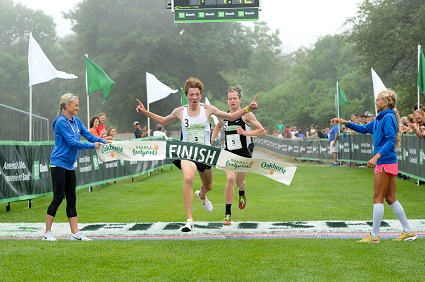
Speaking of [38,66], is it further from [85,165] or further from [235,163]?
[235,163]

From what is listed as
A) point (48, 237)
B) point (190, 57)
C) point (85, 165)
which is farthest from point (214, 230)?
point (190, 57)

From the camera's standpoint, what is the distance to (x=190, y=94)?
10234 mm

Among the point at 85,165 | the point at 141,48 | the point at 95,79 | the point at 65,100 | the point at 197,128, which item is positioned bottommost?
the point at 85,165

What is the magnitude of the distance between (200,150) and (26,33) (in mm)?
97532

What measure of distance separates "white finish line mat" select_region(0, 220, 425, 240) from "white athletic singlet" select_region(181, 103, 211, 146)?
1295mm

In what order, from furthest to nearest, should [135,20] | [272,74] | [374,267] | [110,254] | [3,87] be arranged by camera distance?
[272,74]
[3,87]
[135,20]
[110,254]
[374,267]

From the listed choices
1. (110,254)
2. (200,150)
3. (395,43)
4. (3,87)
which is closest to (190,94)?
(200,150)

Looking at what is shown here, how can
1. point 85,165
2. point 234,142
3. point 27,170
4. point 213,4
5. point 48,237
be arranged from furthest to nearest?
point 213,4, point 85,165, point 27,170, point 234,142, point 48,237

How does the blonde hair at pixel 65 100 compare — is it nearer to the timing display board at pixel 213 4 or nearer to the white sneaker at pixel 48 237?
the white sneaker at pixel 48 237

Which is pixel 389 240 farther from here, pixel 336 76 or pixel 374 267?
pixel 336 76

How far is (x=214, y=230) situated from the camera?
10.4 m

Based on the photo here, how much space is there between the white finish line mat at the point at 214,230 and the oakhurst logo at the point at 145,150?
1.11 meters

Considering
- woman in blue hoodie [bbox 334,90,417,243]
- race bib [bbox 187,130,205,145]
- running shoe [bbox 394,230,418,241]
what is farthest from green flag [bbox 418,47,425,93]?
running shoe [bbox 394,230,418,241]

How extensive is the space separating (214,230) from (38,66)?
9.44 meters
